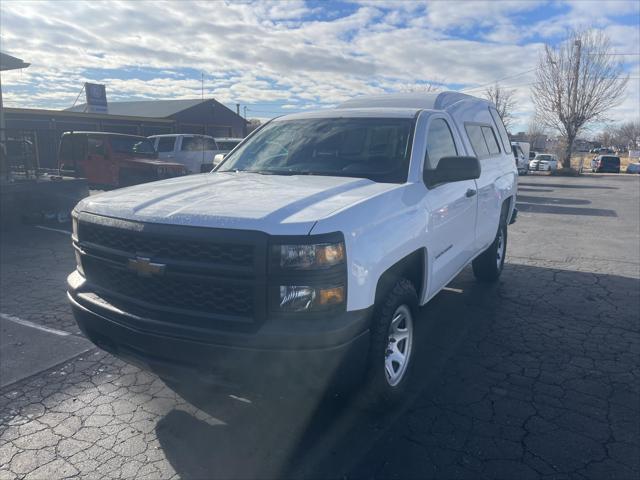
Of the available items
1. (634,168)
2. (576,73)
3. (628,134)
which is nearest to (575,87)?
(576,73)

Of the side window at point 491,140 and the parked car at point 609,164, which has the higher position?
the side window at point 491,140

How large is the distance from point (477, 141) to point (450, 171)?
2253 millimetres

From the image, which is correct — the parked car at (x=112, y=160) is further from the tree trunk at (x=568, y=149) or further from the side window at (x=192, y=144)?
the tree trunk at (x=568, y=149)

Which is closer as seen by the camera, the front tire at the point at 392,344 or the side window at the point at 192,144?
the front tire at the point at 392,344

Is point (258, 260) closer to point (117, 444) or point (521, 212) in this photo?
point (117, 444)

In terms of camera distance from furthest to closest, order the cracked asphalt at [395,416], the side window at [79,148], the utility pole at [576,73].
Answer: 1. the utility pole at [576,73]
2. the side window at [79,148]
3. the cracked asphalt at [395,416]

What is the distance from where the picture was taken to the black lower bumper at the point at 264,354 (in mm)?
2510

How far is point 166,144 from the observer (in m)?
17.5

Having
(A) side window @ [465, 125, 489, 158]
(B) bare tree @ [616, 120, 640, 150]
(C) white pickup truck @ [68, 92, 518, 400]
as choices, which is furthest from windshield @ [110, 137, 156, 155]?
(B) bare tree @ [616, 120, 640, 150]

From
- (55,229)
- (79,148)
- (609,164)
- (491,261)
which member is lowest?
(55,229)

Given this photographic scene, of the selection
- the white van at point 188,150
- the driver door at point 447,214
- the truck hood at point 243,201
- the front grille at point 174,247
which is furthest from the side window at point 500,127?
the white van at point 188,150

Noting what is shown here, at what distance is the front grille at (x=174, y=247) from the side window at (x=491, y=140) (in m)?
4.47

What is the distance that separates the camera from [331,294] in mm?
2602

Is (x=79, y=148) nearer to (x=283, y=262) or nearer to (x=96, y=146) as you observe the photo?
(x=96, y=146)
